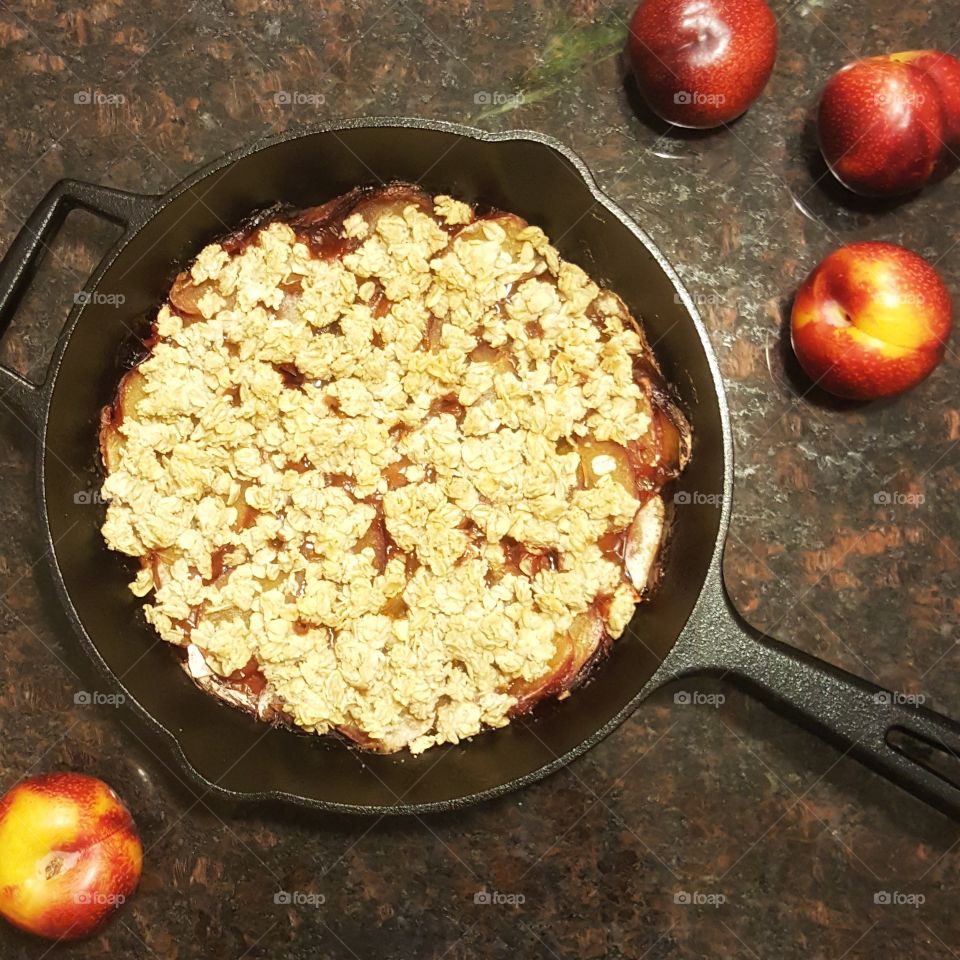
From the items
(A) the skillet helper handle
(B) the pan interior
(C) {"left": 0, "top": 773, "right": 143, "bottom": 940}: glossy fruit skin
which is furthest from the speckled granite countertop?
(A) the skillet helper handle

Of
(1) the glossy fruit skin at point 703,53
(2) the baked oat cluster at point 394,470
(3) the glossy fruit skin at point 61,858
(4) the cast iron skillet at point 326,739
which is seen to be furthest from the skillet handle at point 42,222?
(1) the glossy fruit skin at point 703,53

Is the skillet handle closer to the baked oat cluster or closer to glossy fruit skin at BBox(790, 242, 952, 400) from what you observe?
the baked oat cluster

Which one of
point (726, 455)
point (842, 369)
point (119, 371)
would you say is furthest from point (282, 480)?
point (842, 369)

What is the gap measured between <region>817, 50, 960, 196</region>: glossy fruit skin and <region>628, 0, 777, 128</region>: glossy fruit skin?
0.16 meters

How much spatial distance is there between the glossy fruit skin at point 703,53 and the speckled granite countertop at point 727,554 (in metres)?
0.10

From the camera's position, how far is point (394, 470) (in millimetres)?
1725

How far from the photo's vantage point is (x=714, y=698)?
71.7 inches

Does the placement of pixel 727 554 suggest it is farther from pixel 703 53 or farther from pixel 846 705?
pixel 703 53

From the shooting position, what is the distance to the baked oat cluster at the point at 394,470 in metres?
1.67

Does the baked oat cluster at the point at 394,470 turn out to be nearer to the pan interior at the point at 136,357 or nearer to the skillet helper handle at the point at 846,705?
the pan interior at the point at 136,357

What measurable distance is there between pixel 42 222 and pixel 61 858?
116cm

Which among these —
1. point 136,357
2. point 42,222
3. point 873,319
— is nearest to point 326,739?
point 136,357

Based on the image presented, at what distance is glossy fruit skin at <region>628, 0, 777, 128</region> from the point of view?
1.69 meters

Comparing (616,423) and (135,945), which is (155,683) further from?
(616,423)
